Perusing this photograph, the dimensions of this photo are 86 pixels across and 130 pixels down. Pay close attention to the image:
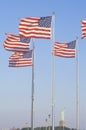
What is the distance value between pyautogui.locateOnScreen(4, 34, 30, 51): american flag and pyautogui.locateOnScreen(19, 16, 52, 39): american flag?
223cm

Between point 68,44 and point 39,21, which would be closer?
point 39,21

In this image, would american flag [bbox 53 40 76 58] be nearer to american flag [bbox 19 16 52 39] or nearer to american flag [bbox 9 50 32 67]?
american flag [bbox 9 50 32 67]

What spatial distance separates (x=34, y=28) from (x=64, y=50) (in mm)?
4962

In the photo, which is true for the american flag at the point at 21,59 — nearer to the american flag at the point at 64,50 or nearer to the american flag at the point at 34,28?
the american flag at the point at 64,50

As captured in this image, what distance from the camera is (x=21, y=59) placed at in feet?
138

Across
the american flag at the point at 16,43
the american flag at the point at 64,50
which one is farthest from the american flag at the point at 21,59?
the american flag at the point at 64,50

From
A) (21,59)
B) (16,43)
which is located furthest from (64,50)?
(16,43)

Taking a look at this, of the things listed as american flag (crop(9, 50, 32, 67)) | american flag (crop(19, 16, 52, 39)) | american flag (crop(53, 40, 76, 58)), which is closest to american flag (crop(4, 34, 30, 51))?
american flag (crop(9, 50, 32, 67))

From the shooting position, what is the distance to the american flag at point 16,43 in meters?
41.4

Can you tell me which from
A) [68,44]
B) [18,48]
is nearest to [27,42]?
[18,48]

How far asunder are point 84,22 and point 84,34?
4.54 ft

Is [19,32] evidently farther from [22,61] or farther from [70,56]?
[70,56]

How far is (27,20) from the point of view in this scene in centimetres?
3956

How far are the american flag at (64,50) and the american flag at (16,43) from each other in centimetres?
280
